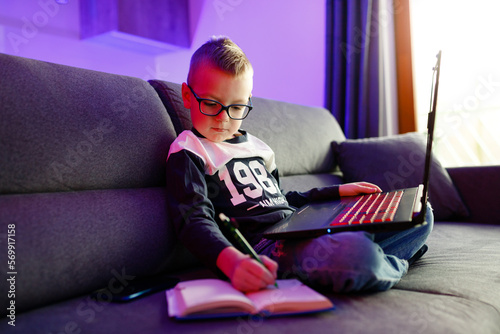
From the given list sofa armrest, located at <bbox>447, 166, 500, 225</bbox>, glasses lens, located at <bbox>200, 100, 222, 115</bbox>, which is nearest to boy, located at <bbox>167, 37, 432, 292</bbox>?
glasses lens, located at <bbox>200, 100, 222, 115</bbox>

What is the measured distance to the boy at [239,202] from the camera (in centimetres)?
84

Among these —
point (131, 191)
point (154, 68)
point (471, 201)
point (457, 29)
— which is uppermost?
point (457, 29)

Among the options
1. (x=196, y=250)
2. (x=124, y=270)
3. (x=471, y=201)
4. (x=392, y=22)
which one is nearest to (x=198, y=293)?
(x=196, y=250)

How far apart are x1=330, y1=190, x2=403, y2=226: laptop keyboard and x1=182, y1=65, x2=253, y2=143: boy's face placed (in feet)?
1.31

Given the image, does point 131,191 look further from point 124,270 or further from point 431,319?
point 431,319

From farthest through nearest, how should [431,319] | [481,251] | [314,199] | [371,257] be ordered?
1. [314,199]
2. [481,251]
3. [371,257]
4. [431,319]

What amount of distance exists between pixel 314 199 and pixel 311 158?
0.56 meters

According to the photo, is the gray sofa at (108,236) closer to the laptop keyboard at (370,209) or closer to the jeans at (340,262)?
the jeans at (340,262)

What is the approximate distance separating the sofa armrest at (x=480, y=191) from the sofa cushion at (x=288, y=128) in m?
0.59

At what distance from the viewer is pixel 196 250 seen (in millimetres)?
906

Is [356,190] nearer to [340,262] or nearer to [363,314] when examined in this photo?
[340,262]

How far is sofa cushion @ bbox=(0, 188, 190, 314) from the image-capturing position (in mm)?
843

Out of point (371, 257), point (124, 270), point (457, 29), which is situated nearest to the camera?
point (371, 257)

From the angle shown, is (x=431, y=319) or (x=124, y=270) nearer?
(x=431, y=319)
